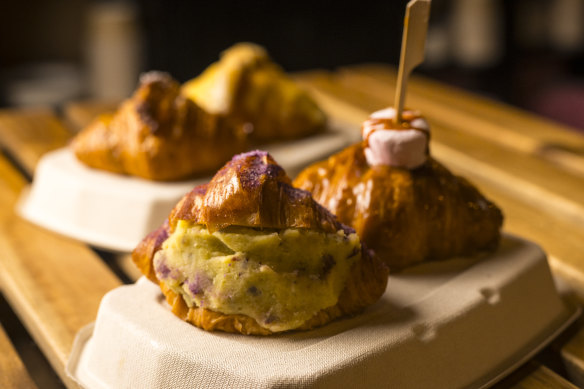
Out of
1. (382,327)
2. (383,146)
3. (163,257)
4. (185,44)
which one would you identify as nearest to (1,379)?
(163,257)

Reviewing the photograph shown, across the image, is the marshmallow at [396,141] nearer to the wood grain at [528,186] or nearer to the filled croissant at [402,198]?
the filled croissant at [402,198]

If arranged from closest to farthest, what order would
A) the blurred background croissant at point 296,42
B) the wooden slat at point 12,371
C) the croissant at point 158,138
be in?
the wooden slat at point 12,371
the croissant at point 158,138
the blurred background croissant at point 296,42

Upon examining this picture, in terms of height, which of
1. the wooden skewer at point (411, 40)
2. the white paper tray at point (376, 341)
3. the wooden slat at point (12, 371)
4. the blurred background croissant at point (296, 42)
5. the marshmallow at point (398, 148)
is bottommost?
the blurred background croissant at point (296, 42)

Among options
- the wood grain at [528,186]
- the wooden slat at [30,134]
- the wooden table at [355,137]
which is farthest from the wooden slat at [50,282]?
the wood grain at [528,186]

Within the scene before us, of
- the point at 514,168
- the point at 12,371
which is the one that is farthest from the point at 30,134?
the point at 514,168

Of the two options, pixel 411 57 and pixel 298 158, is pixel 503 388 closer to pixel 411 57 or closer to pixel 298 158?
pixel 411 57

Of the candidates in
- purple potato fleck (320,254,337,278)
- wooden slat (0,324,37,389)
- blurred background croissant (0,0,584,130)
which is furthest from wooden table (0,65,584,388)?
blurred background croissant (0,0,584,130)
